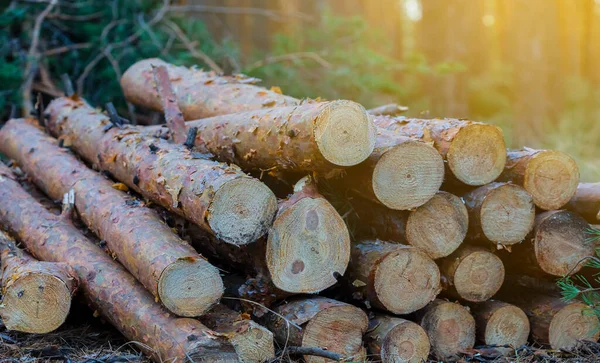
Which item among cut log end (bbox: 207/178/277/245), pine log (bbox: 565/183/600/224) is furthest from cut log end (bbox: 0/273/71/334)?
pine log (bbox: 565/183/600/224)

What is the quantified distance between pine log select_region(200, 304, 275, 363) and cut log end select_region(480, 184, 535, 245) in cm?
131

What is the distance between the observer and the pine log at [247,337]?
3193 mm

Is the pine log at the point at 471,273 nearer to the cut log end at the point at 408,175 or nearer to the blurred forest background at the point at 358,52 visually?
the cut log end at the point at 408,175

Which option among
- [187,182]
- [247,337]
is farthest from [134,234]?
[247,337]

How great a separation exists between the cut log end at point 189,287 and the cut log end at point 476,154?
4.64 ft

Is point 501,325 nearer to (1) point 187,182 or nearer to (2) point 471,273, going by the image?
(2) point 471,273

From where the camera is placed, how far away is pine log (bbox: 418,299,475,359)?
3.65 m

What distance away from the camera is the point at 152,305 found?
11.0 feet

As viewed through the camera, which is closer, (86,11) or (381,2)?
(86,11)

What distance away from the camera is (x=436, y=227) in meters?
3.57

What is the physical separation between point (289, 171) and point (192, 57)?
449cm

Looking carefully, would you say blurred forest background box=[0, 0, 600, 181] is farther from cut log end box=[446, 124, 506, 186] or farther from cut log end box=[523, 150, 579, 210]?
cut log end box=[446, 124, 506, 186]

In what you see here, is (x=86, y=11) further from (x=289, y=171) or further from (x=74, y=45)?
(x=289, y=171)

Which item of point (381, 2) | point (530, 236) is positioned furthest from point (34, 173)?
point (381, 2)
